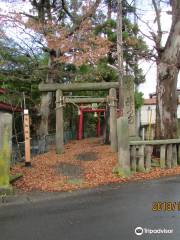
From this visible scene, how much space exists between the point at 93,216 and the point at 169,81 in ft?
24.7

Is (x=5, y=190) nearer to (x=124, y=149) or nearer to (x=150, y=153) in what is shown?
(x=124, y=149)

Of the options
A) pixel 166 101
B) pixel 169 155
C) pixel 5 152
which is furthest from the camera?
pixel 166 101

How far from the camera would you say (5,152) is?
9211 mm

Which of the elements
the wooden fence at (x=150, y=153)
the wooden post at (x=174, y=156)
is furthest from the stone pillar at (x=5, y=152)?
the wooden post at (x=174, y=156)

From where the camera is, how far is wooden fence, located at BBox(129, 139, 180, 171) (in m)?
11.0

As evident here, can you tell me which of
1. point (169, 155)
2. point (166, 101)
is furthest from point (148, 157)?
point (166, 101)

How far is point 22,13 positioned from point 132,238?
1553 cm

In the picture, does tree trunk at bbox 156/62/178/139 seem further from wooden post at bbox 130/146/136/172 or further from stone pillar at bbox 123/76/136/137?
stone pillar at bbox 123/76/136/137

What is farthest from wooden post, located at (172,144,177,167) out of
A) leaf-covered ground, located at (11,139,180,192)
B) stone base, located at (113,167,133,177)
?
stone base, located at (113,167,133,177)

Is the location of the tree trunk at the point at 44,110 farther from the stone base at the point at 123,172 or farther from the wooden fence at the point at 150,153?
the stone base at the point at 123,172

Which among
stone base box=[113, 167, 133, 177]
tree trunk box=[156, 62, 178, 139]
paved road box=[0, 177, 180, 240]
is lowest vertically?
paved road box=[0, 177, 180, 240]

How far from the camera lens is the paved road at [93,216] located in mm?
5644

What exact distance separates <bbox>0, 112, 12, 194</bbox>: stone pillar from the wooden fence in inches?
140

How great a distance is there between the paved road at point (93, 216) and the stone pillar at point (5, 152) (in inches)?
36.0
